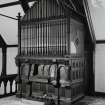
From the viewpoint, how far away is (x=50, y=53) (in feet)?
21.1

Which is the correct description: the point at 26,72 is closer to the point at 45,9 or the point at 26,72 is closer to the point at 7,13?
the point at 45,9

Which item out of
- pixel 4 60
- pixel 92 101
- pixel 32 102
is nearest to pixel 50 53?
pixel 32 102

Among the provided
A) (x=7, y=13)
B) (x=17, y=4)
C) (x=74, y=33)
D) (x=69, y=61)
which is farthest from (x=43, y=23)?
(x=7, y=13)

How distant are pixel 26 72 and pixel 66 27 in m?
2.12

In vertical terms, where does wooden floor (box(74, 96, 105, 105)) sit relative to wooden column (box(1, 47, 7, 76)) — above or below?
below

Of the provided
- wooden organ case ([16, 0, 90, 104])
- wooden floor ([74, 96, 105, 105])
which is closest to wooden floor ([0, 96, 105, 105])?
wooden floor ([74, 96, 105, 105])

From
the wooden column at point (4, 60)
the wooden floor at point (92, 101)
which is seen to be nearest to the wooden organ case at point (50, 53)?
the wooden floor at point (92, 101)

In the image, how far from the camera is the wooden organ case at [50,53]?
609cm

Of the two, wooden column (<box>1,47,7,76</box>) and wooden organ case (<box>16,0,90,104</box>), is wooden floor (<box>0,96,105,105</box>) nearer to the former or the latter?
wooden organ case (<box>16,0,90,104</box>)

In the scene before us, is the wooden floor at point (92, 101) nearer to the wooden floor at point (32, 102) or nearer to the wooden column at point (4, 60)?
the wooden floor at point (32, 102)

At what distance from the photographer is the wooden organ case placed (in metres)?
6.09

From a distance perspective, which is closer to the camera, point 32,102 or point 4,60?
point 32,102

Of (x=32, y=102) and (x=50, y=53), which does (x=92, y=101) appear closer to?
(x=32, y=102)

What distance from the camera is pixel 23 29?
7004mm
